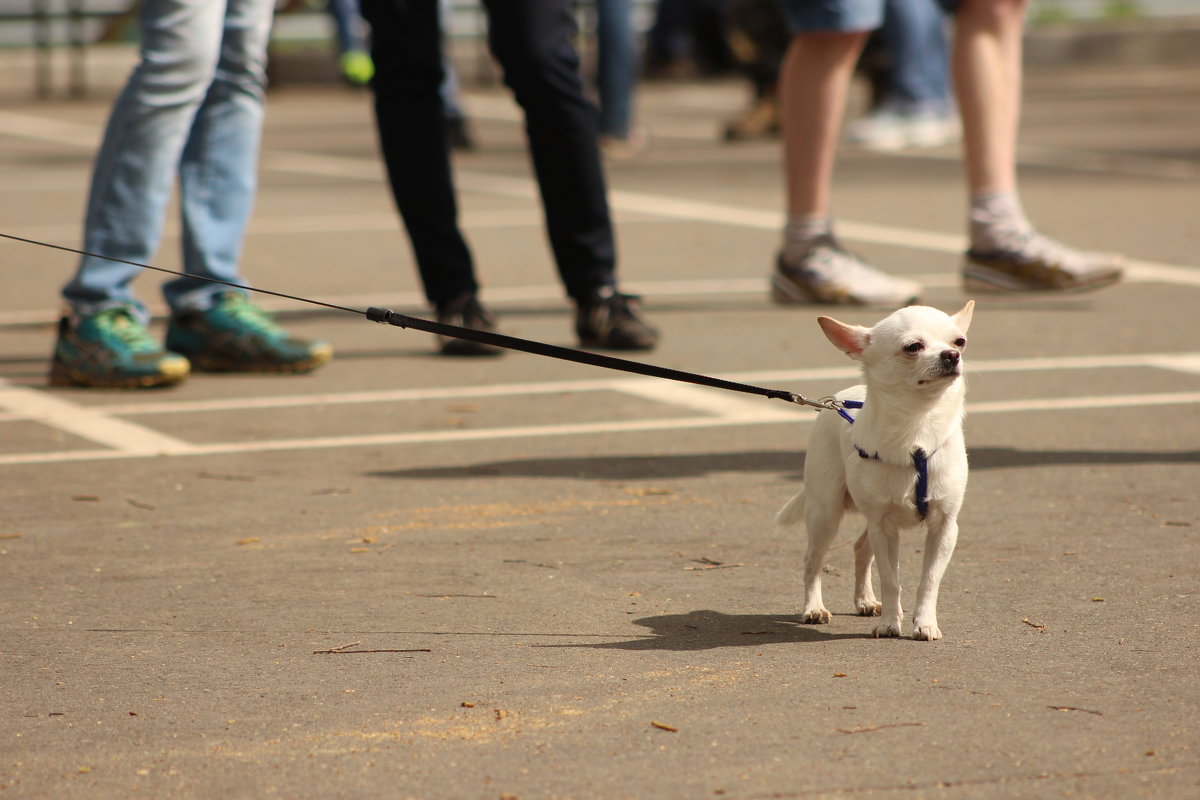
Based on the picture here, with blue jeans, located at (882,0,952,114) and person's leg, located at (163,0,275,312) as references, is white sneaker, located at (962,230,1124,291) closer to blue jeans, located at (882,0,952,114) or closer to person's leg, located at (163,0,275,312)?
person's leg, located at (163,0,275,312)

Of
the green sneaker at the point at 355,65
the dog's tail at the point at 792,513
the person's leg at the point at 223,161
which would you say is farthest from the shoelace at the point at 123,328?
the green sneaker at the point at 355,65

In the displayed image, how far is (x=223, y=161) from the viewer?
6.42 m

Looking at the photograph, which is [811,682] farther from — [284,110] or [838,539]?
[284,110]

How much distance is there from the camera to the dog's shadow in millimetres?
3457

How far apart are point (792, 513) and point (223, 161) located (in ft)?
10.6

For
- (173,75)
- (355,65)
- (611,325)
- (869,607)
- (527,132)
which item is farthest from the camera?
(355,65)

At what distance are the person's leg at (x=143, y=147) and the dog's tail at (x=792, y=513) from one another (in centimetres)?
288

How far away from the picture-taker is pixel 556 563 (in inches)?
159

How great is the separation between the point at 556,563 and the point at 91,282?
255cm

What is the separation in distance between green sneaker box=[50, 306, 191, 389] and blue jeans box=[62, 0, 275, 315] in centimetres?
5

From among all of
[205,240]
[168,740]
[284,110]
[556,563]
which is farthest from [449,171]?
[284,110]

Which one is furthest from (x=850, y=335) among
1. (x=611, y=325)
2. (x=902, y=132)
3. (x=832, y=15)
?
(x=902, y=132)

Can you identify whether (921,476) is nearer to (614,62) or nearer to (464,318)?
(464,318)

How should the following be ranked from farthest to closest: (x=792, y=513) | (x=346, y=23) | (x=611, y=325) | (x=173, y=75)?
(x=346, y=23) → (x=611, y=325) → (x=173, y=75) → (x=792, y=513)
